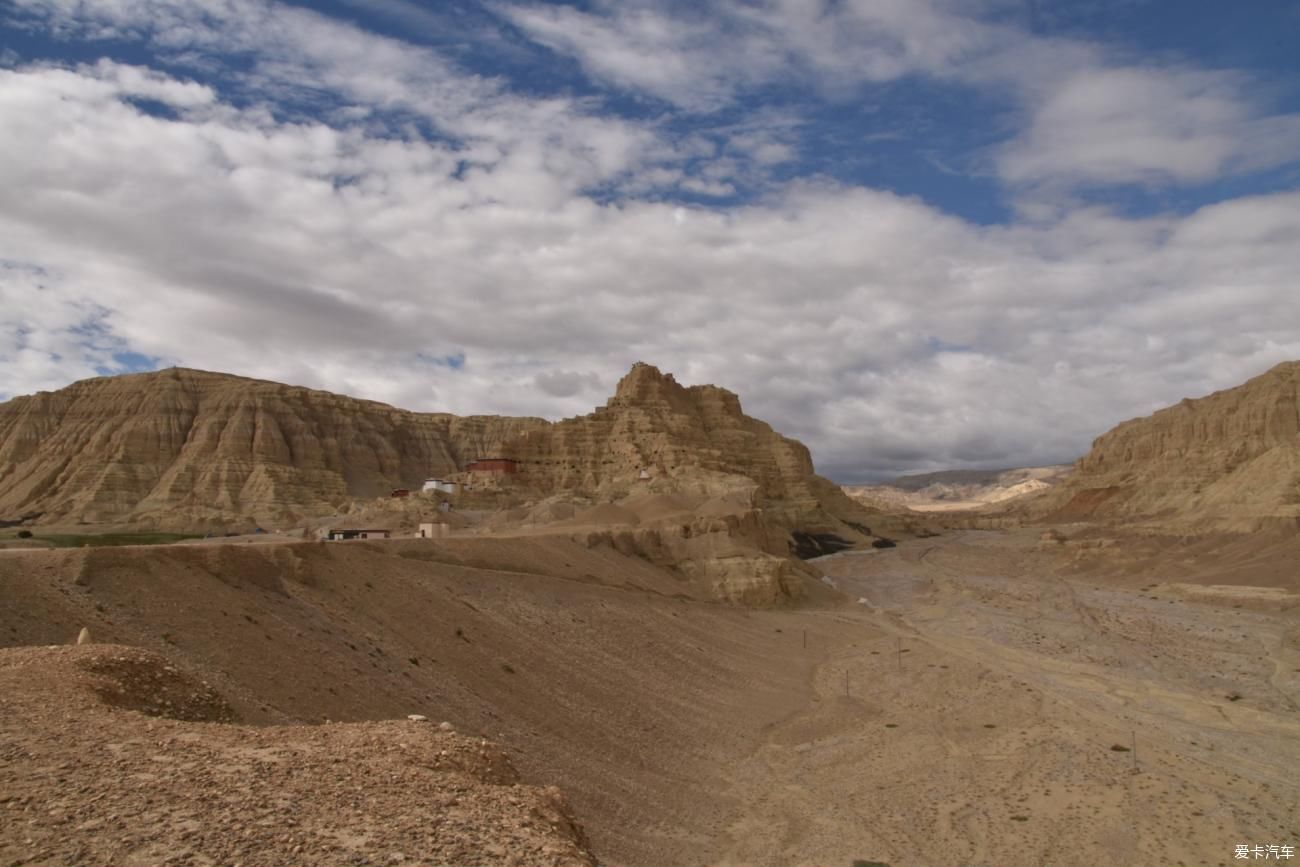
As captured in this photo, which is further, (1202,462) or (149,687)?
(1202,462)

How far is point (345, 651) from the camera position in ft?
58.6

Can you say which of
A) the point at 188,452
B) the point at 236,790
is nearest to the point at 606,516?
the point at 236,790

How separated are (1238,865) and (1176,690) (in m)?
16.1

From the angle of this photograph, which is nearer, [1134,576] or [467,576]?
[467,576]

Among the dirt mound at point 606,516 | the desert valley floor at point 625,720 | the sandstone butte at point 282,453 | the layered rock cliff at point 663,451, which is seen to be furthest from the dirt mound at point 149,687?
the sandstone butte at point 282,453

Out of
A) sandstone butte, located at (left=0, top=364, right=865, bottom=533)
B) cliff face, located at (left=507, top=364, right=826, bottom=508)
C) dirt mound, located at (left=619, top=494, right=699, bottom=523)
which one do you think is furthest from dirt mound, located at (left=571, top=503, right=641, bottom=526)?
cliff face, located at (left=507, top=364, right=826, bottom=508)

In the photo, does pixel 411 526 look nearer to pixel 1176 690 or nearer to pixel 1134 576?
pixel 1176 690

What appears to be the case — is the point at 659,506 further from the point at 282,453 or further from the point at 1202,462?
the point at 1202,462

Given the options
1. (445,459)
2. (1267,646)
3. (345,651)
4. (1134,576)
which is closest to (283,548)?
(345,651)

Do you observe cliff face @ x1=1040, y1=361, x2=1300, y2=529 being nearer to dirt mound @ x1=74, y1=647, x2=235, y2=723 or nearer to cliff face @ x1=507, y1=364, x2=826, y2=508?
cliff face @ x1=507, y1=364, x2=826, y2=508

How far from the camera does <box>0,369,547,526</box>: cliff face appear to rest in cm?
8044

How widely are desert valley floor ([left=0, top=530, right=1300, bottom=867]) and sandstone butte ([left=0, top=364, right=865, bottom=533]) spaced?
32159mm

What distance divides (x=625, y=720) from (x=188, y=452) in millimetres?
84829

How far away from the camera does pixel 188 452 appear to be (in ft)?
294
